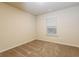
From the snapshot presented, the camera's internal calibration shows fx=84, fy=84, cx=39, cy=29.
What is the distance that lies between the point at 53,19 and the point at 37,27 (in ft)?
3.80

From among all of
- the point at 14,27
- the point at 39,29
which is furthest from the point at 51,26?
the point at 14,27

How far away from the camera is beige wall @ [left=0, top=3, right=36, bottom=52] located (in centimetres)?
335

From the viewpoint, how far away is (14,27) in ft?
12.7

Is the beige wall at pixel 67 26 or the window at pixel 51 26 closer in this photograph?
the beige wall at pixel 67 26

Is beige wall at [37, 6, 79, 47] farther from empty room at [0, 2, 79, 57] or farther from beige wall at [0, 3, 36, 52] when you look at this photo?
beige wall at [0, 3, 36, 52]

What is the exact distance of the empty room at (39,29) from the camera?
326 centimetres

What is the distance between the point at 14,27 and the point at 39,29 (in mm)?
1688

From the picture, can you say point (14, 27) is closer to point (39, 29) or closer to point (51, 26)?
point (39, 29)

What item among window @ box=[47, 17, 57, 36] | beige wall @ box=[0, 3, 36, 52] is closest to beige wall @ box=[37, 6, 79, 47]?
window @ box=[47, 17, 57, 36]

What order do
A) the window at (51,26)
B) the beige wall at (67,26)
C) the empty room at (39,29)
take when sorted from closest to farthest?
the empty room at (39,29)
the beige wall at (67,26)
the window at (51,26)

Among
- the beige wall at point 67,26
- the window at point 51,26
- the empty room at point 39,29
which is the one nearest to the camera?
the empty room at point 39,29

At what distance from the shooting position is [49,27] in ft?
15.4

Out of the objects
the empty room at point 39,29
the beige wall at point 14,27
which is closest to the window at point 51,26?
the empty room at point 39,29

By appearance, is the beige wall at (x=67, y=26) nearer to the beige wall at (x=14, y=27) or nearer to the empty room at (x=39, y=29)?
the empty room at (x=39, y=29)
